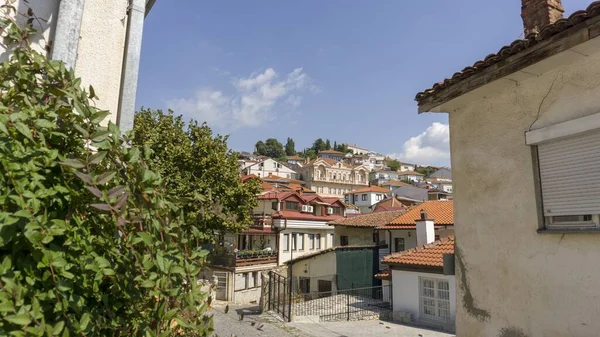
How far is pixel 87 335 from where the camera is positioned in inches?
62.4

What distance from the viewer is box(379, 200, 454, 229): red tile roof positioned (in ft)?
87.6

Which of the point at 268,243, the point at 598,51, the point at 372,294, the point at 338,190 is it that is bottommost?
the point at 372,294

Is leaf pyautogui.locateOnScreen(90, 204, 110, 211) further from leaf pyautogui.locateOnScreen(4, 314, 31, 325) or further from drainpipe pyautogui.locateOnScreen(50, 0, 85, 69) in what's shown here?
drainpipe pyautogui.locateOnScreen(50, 0, 85, 69)

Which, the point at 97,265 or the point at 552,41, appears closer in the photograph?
the point at 97,265

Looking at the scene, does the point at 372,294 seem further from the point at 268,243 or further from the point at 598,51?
the point at 598,51

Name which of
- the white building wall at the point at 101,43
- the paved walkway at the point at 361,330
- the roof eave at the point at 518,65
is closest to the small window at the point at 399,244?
the paved walkway at the point at 361,330

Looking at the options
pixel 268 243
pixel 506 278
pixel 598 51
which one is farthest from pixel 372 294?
pixel 598 51

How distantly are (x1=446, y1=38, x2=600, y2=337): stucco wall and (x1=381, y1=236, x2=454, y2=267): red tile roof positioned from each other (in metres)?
11.5

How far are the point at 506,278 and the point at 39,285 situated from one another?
518 cm

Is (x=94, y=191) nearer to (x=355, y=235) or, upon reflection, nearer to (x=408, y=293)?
(x=408, y=293)

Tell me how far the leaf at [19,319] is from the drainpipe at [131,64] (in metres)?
2.29

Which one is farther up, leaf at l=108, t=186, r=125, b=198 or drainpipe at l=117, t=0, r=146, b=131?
drainpipe at l=117, t=0, r=146, b=131

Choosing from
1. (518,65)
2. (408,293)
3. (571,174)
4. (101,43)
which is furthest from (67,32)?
(408,293)

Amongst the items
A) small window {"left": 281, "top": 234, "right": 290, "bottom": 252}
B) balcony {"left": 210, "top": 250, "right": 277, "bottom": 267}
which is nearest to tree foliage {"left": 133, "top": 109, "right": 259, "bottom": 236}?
balcony {"left": 210, "top": 250, "right": 277, "bottom": 267}
